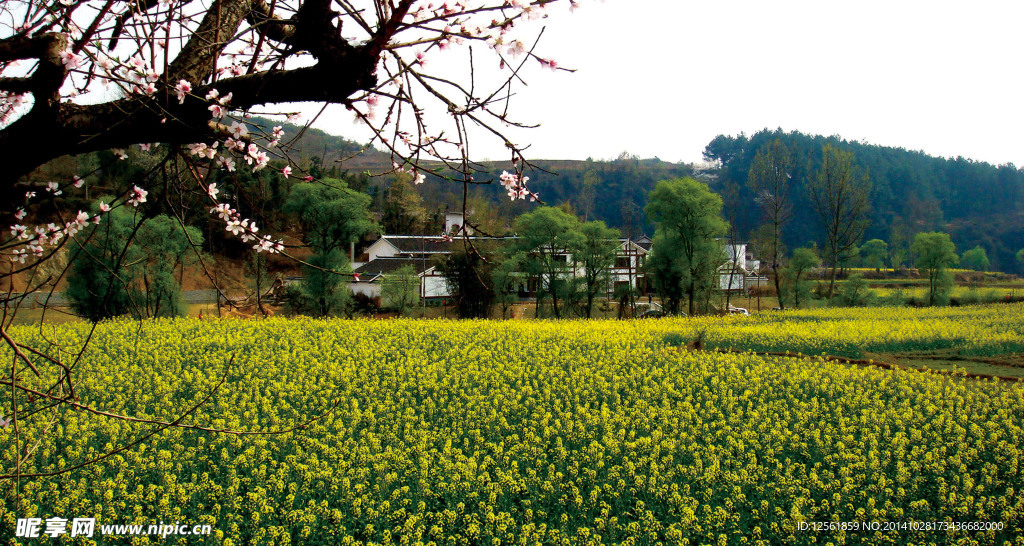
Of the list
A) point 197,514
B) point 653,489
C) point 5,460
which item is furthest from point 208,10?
point 5,460

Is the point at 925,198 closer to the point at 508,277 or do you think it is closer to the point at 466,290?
the point at 508,277

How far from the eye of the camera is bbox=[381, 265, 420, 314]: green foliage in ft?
122

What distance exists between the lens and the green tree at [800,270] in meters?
42.0

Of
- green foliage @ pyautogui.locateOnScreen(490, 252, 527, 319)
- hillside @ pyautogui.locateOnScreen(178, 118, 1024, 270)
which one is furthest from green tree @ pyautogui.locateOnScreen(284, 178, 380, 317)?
hillside @ pyautogui.locateOnScreen(178, 118, 1024, 270)

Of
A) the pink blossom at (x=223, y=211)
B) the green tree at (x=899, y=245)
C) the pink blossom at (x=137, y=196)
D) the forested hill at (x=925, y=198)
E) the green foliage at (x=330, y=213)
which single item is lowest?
the pink blossom at (x=223, y=211)

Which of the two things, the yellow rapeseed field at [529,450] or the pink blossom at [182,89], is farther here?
the yellow rapeseed field at [529,450]

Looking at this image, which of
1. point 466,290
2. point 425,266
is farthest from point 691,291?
point 425,266

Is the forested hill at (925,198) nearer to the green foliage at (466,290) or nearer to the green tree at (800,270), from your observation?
the green tree at (800,270)

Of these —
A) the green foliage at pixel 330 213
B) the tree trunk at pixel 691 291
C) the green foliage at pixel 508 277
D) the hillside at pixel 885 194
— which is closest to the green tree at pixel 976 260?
the hillside at pixel 885 194

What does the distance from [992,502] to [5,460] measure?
38.6 ft

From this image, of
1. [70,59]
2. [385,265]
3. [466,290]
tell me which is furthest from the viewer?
[385,265]

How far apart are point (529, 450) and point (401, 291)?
3006 cm

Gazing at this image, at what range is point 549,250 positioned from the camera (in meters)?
39.6

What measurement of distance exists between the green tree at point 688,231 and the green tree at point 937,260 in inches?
607
